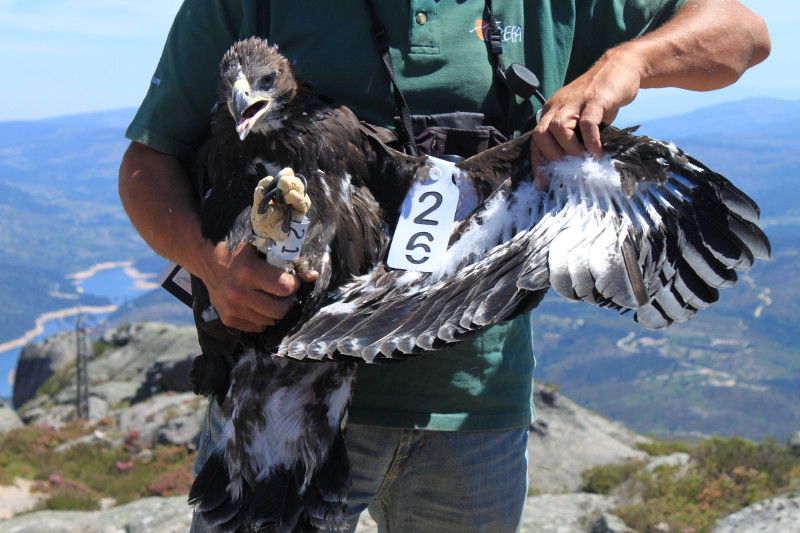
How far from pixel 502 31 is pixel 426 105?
360 millimetres

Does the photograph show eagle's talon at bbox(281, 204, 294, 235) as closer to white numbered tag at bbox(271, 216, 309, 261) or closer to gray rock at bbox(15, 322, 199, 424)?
white numbered tag at bbox(271, 216, 309, 261)

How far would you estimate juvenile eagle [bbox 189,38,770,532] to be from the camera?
174 cm

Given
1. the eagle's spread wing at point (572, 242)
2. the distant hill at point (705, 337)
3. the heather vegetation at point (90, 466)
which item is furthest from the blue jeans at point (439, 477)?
the distant hill at point (705, 337)

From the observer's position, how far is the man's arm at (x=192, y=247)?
6.06ft

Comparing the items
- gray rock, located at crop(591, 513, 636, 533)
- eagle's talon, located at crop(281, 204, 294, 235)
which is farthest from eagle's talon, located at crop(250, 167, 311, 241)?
gray rock, located at crop(591, 513, 636, 533)

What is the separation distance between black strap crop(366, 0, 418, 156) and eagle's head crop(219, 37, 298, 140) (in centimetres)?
36

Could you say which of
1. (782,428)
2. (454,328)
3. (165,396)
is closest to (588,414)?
(165,396)

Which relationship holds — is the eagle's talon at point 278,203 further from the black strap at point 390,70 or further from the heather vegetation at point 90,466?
the heather vegetation at point 90,466

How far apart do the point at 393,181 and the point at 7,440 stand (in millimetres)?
13208

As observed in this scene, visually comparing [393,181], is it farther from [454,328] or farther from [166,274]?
[166,274]

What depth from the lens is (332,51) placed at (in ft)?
6.72

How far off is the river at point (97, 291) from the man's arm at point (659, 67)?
135896 millimetres

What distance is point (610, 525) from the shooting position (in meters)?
6.01

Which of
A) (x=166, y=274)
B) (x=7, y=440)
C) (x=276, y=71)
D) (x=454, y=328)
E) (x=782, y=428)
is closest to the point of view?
(x=454, y=328)
